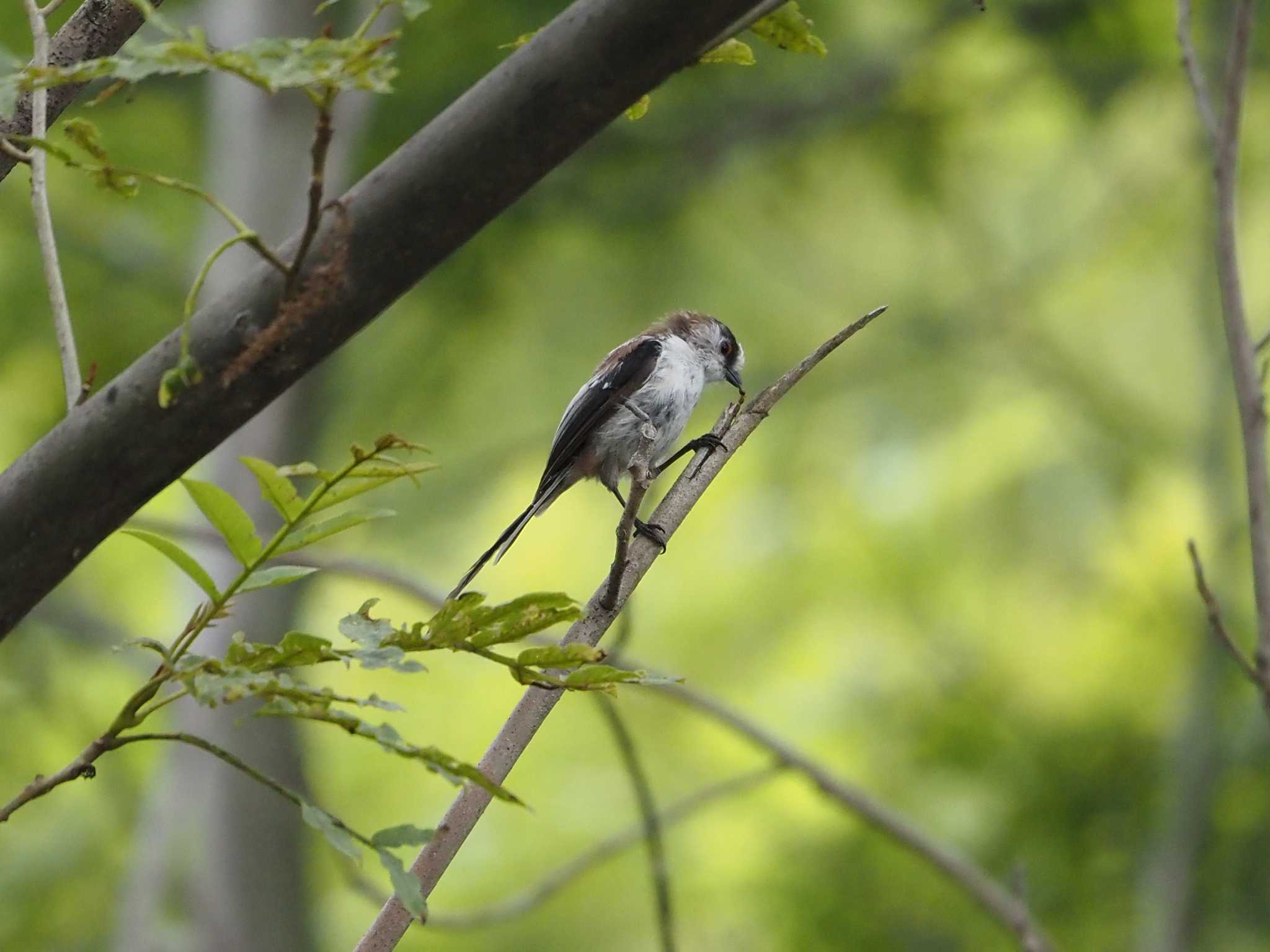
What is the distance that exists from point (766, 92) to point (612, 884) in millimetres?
4630

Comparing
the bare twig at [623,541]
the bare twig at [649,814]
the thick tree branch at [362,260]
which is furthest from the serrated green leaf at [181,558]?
the bare twig at [649,814]

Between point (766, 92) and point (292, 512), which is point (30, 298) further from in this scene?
point (292, 512)

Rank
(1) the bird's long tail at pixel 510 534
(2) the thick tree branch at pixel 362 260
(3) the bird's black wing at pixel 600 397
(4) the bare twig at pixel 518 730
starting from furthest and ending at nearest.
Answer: (3) the bird's black wing at pixel 600 397 → (1) the bird's long tail at pixel 510 534 → (4) the bare twig at pixel 518 730 → (2) the thick tree branch at pixel 362 260

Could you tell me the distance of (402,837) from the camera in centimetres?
121

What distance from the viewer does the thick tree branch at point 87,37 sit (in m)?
1.56

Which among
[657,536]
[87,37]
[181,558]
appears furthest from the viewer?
[657,536]

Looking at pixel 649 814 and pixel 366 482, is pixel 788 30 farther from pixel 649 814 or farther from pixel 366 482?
pixel 649 814

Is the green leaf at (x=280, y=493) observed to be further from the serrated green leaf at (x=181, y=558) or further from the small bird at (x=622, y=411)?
the small bird at (x=622, y=411)

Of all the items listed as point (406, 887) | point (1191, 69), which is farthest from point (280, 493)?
point (1191, 69)

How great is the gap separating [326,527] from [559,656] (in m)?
0.26

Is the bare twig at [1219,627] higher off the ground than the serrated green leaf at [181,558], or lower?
lower

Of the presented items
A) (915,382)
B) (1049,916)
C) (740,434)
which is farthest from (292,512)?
(915,382)

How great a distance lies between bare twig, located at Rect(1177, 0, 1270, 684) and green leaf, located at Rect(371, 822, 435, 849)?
1055 mm

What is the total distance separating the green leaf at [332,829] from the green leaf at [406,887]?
0.03 metres
